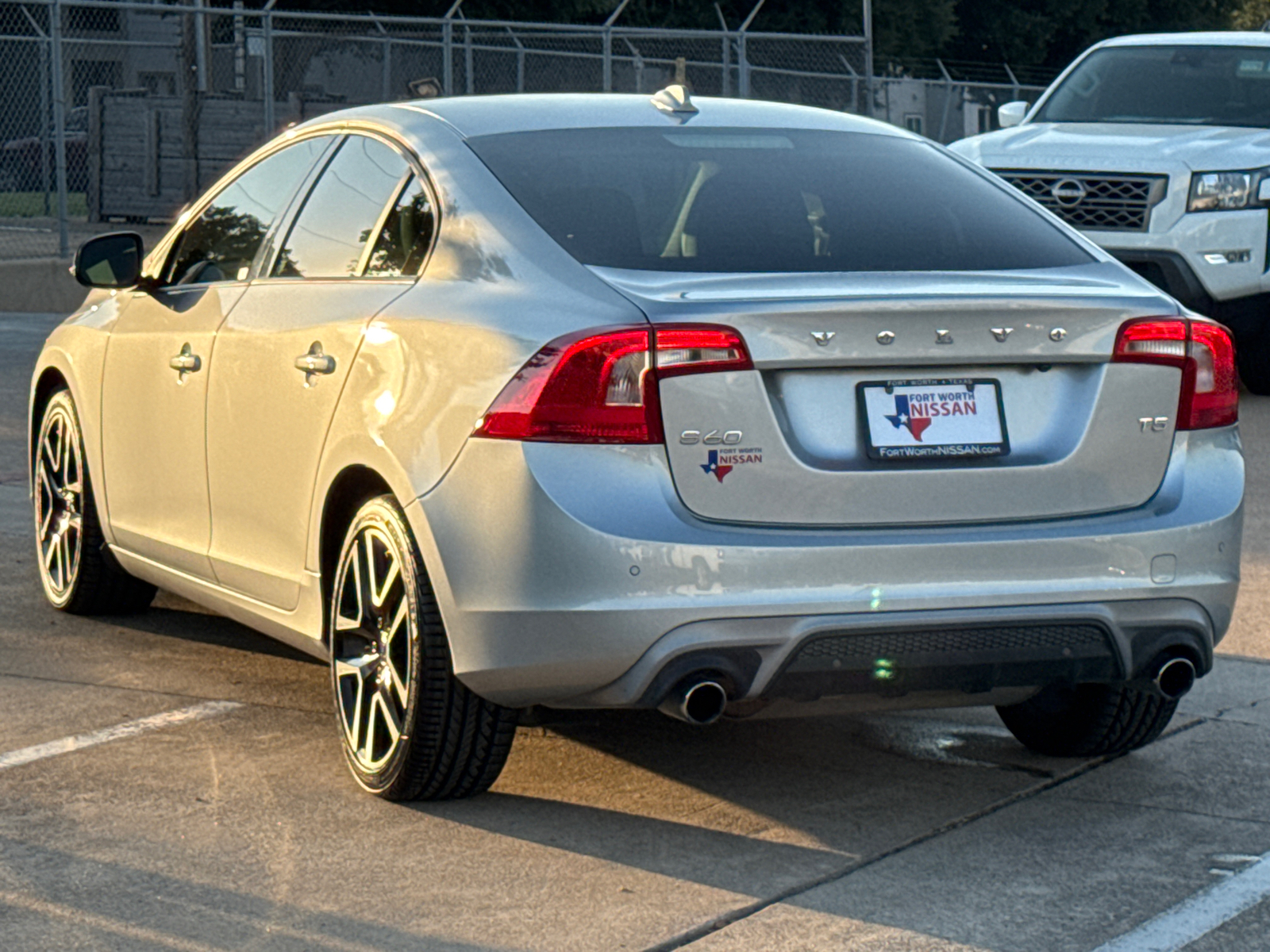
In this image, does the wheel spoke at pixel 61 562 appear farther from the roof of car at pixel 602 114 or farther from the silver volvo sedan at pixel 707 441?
the roof of car at pixel 602 114

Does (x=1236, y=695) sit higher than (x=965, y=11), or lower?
lower

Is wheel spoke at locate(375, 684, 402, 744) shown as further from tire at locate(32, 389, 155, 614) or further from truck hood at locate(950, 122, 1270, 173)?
truck hood at locate(950, 122, 1270, 173)

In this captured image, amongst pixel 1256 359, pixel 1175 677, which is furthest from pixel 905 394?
pixel 1256 359

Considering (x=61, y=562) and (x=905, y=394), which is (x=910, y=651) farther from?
(x=61, y=562)

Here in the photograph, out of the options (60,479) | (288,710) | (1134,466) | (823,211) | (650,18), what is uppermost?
(650,18)

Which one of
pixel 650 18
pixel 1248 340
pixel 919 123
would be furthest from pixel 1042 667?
pixel 650 18

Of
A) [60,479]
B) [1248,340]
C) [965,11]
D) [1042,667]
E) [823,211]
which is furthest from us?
[965,11]

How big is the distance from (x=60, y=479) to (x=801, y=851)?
3232 millimetres

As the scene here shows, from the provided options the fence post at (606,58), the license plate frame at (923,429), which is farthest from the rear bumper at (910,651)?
the fence post at (606,58)

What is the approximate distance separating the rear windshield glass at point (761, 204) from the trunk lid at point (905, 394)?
0.17 m

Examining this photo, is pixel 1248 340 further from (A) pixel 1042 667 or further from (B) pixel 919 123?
(B) pixel 919 123

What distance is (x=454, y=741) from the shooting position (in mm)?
4488

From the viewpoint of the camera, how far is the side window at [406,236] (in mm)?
4773

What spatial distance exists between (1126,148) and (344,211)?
8.19 meters
